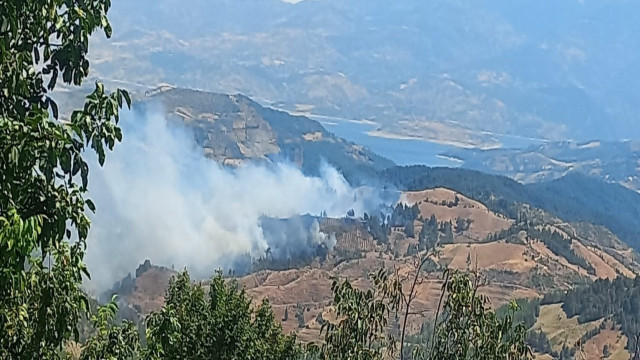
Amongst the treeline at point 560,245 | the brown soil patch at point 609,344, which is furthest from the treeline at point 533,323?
the treeline at point 560,245

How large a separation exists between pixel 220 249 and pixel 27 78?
152m

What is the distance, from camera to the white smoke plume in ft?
468

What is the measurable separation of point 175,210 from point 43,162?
165727 millimetres

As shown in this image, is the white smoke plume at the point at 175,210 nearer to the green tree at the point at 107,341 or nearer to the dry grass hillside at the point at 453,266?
the dry grass hillside at the point at 453,266

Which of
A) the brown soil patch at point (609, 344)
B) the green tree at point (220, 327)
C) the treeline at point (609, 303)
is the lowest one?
the brown soil patch at point (609, 344)

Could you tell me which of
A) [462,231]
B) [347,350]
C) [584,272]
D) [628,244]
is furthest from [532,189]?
[347,350]

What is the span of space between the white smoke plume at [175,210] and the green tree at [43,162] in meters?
121

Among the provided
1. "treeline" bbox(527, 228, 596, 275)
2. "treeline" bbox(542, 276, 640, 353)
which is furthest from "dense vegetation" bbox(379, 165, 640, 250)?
"treeline" bbox(542, 276, 640, 353)

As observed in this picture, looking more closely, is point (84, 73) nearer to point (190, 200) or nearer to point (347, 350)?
point (347, 350)

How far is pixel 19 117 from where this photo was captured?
5418 mm

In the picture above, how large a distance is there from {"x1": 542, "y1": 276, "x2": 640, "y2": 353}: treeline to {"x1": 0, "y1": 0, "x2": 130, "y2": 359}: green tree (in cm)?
9326

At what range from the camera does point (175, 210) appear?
550 ft

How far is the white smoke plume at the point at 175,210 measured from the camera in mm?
142750

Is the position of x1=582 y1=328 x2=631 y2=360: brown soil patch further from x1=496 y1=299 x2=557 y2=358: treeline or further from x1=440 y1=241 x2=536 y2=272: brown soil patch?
x1=440 y1=241 x2=536 y2=272: brown soil patch
